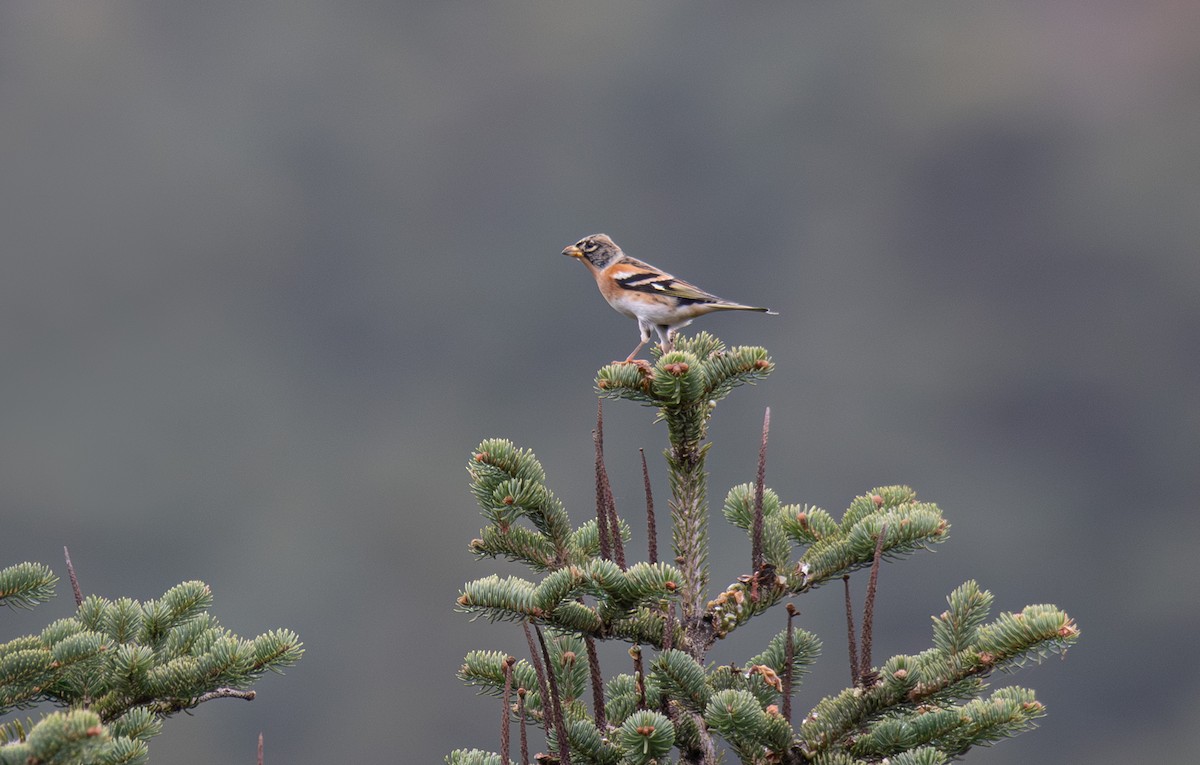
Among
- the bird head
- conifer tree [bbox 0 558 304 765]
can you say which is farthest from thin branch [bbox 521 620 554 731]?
the bird head

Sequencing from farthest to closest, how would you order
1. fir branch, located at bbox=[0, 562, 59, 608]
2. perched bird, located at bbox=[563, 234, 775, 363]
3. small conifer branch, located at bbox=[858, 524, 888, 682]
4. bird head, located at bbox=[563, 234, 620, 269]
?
bird head, located at bbox=[563, 234, 620, 269]
perched bird, located at bbox=[563, 234, 775, 363]
fir branch, located at bbox=[0, 562, 59, 608]
small conifer branch, located at bbox=[858, 524, 888, 682]

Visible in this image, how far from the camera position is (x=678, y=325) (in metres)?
4.90

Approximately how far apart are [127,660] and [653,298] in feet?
10.2

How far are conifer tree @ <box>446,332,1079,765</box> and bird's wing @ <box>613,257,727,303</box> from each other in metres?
2.15

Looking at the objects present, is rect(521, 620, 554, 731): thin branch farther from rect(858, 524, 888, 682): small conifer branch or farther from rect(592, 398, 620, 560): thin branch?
rect(858, 524, 888, 682): small conifer branch

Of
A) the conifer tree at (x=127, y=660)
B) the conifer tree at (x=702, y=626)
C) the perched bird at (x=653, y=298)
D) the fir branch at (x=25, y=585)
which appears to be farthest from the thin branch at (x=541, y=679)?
the perched bird at (x=653, y=298)

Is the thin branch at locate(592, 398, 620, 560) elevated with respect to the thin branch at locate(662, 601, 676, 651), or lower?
elevated

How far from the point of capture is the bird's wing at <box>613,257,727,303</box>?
470cm

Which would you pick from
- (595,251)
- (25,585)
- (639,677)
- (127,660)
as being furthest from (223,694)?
(595,251)

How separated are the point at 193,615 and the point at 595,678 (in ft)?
3.04

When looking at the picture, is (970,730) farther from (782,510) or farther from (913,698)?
(782,510)

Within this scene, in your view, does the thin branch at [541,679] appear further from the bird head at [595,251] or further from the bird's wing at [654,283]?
the bird head at [595,251]

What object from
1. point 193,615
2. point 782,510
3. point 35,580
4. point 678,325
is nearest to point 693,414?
point 782,510

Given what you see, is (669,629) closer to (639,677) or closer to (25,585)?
(639,677)
